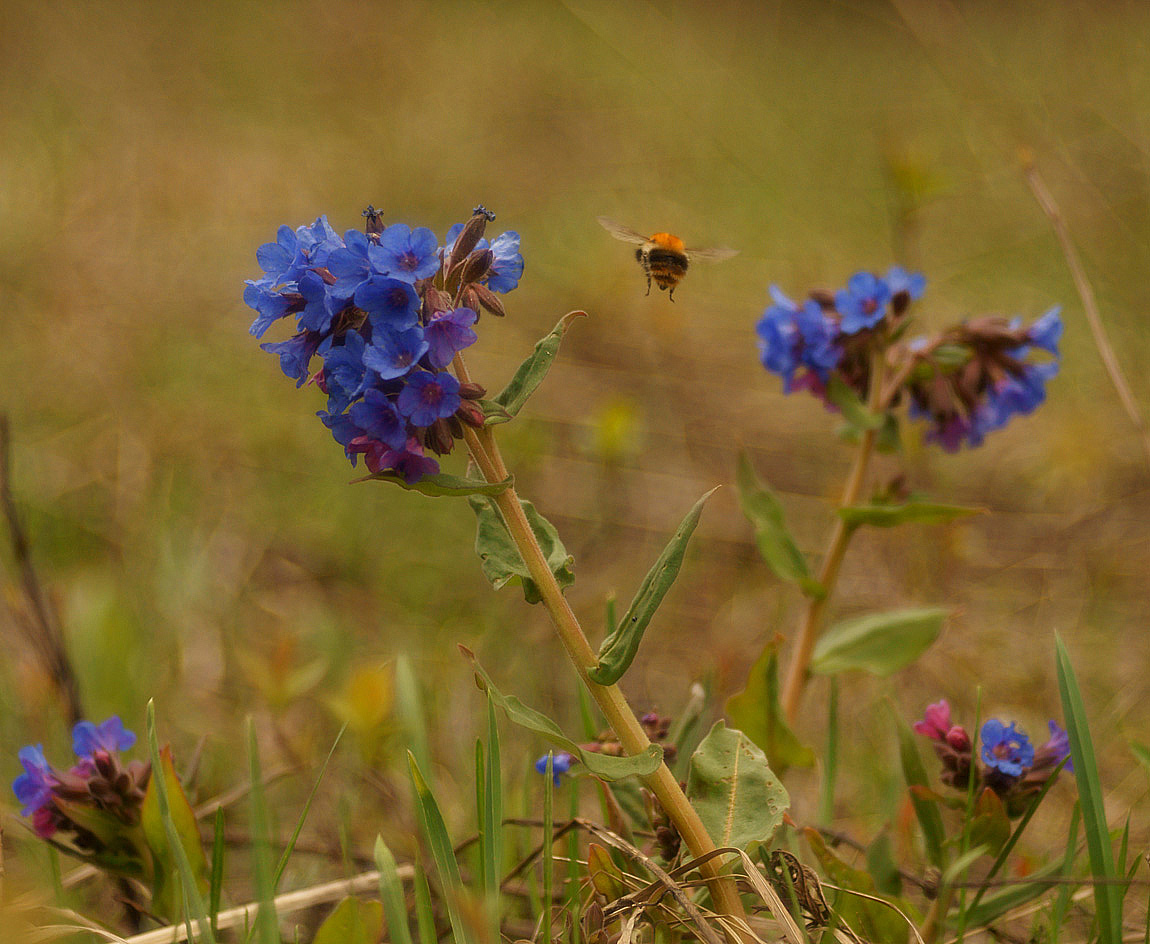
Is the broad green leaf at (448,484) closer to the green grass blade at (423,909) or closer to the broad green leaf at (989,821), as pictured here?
the green grass blade at (423,909)

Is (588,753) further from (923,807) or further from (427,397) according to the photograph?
(923,807)

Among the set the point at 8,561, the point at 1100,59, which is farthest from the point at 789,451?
the point at 1100,59

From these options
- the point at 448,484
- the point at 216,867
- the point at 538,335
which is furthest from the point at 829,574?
the point at 538,335

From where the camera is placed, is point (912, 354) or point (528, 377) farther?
point (912, 354)

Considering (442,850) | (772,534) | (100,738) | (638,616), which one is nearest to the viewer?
(442,850)

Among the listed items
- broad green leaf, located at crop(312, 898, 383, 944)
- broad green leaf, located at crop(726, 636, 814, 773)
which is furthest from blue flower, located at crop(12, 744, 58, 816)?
broad green leaf, located at crop(726, 636, 814, 773)

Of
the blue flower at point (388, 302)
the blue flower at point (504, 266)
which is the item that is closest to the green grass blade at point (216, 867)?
the blue flower at point (388, 302)
